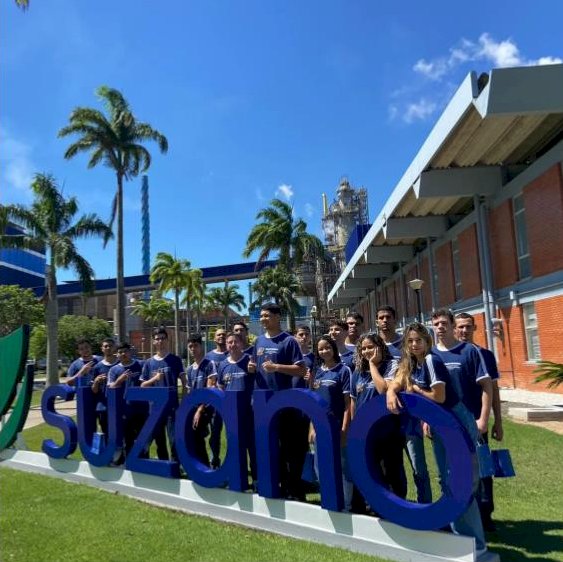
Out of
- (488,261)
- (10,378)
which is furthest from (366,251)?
(10,378)

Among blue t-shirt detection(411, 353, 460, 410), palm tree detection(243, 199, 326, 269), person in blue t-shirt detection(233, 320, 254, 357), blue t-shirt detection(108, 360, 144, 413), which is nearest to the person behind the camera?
blue t-shirt detection(411, 353, 460, 410)

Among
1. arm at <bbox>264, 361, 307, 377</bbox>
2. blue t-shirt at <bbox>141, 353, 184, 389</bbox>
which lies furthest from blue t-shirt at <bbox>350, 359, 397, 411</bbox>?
blue t-shirt at <bbox>141, 353, 184, 389</bbox>

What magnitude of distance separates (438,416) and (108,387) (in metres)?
4.50

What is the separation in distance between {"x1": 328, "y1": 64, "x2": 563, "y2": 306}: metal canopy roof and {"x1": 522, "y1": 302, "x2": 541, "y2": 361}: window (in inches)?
141

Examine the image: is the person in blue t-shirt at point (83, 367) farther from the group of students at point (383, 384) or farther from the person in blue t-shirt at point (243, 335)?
the person in blue t-shirt at point (243, 335)

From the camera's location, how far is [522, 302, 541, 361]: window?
50.7ft

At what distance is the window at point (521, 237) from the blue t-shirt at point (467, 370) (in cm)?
1218

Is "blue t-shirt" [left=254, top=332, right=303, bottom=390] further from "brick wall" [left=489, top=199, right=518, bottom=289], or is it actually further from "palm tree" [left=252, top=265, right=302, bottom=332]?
"palm tree" [left=252, top=265, right=302, bottom=332]

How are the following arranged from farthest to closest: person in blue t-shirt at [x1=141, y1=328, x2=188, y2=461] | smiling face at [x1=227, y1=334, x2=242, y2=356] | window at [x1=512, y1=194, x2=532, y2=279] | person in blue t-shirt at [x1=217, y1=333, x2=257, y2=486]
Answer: window at [x1=512, y1=194, x2=532, y2=279]
person in blue t-shirt at [x1=141, y1=328, x2=188, y2=461]
smiling face at [x1=227, y1=334, x2=242, y2=356]
person in blue t-shirt at [x1=217, y1=333, x2=257, y2=486]

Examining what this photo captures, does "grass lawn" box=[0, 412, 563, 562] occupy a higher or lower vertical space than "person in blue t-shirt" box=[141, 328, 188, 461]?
lower

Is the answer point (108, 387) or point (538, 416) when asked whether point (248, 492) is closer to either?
point (108, 387)

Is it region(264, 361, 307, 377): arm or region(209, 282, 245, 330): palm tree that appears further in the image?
region(209, 282, 245, 330): palm tree

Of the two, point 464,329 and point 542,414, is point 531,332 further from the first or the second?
point 464,329

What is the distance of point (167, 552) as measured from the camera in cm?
441
